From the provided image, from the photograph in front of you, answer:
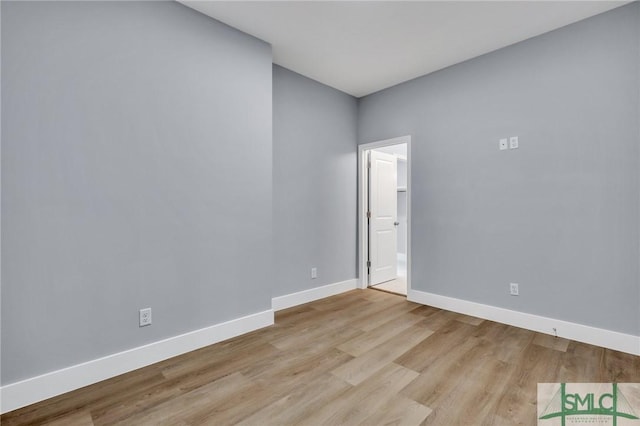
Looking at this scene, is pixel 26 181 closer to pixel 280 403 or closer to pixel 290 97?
pixel 280 403

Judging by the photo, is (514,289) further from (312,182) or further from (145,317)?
(145,317)

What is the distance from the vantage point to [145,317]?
2201mm

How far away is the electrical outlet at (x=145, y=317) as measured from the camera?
219 cm

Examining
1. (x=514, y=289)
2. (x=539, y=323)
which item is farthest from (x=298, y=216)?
(x=539, y=323)

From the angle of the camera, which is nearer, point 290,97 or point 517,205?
point 517,205

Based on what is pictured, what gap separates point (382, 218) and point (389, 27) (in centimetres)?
271

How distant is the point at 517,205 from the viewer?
2922mm

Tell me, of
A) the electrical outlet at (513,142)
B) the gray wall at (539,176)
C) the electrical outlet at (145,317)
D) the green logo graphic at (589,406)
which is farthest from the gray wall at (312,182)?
the green logo graphic at (589,406)

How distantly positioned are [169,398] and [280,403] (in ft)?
2.29

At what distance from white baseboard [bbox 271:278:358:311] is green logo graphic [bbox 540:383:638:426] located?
2407 mm

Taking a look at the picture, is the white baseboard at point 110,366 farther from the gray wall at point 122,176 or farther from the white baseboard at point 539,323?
the white baseboard at point 539,323

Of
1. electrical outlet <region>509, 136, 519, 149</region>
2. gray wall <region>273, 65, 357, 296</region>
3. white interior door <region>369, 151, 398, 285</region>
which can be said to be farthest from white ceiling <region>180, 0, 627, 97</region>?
white interior door <region>369, 151, 398, 285</region>

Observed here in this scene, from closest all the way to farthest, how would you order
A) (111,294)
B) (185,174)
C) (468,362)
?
(111,294)
(468,362)
(185,174)

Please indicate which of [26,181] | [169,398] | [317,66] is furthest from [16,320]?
[317,66]
